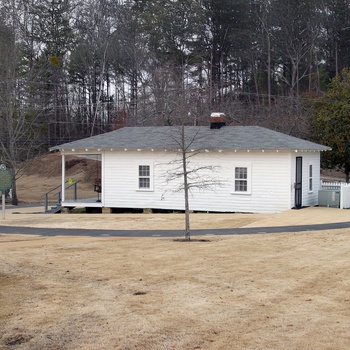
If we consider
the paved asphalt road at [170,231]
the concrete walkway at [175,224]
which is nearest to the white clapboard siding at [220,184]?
the concrete walkway at [175,224]

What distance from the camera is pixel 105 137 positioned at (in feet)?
Answer: 115

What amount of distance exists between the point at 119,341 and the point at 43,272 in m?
5.71

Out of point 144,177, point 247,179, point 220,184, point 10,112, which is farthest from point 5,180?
point 10,112

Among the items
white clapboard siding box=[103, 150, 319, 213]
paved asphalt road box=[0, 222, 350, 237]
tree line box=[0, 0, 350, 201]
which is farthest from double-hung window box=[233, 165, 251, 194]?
tree line box=[0, 0, 350, 201]

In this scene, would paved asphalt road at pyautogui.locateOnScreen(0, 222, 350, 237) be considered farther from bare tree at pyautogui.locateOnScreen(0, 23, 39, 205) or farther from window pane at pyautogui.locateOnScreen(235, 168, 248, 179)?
bare tree at pyautogui.locateOnScreen(0, 23, 39, 205)

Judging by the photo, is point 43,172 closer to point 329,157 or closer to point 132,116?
point 132,116

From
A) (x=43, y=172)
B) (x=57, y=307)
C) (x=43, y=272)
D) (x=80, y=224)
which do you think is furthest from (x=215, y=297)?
(x=43, y=172)

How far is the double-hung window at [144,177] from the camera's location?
32.6 m

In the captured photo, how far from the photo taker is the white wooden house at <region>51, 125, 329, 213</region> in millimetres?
29859

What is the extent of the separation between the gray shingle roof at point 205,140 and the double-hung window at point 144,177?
3.80ft

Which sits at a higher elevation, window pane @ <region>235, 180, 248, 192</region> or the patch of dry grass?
window pane @ <region>235, 180, 248, 192</region>

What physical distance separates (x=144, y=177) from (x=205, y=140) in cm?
356

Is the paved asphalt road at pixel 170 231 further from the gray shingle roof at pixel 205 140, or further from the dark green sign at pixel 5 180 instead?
the gray shingle roof at pixel 205 140

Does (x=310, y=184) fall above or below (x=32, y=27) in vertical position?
below
